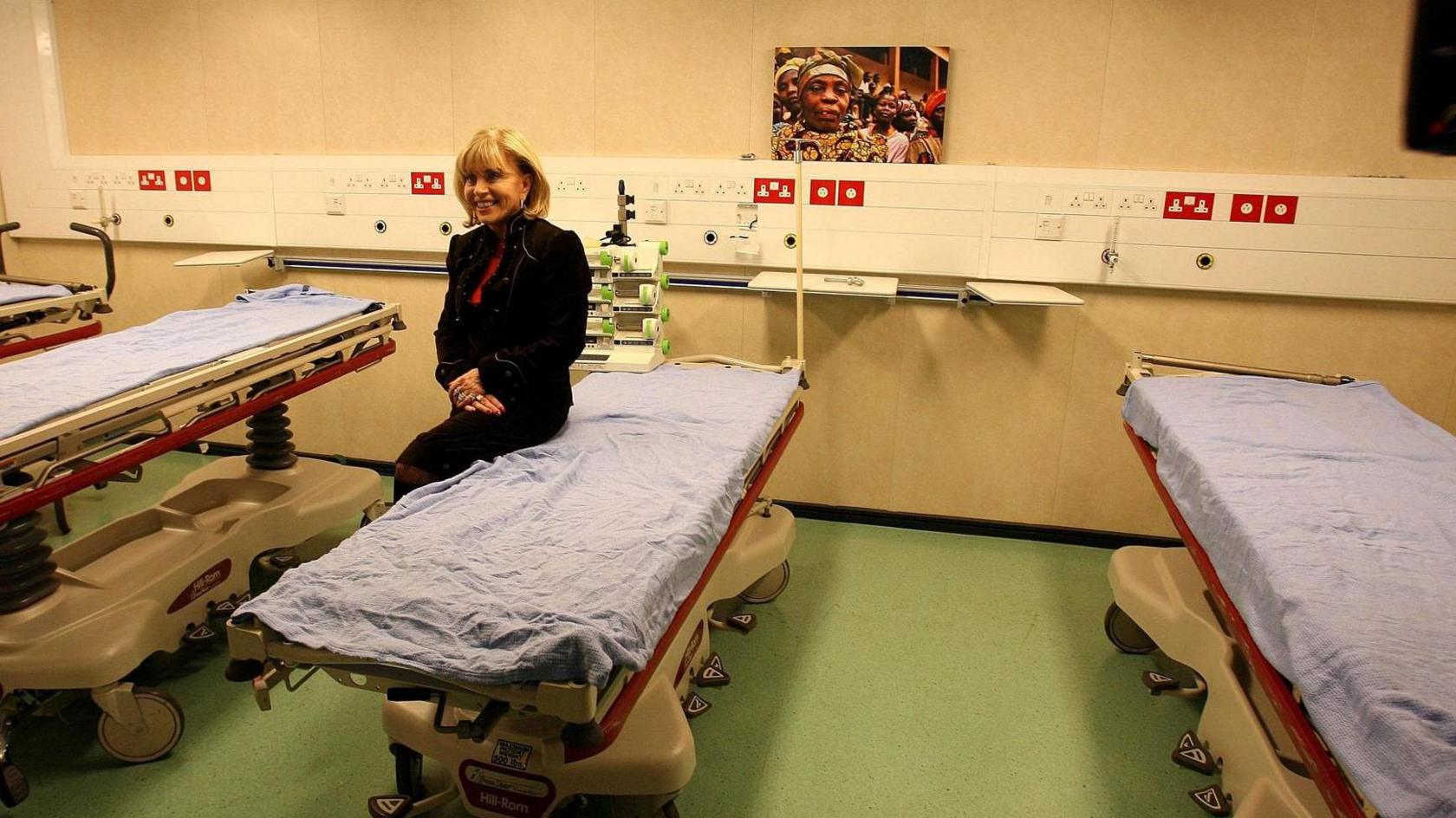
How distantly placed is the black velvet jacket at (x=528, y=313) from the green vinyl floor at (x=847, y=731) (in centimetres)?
102

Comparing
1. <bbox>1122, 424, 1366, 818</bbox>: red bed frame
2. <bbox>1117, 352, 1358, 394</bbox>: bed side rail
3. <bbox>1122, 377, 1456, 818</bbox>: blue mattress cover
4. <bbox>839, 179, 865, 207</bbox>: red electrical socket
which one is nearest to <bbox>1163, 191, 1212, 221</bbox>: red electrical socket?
<bbox>1117, 352, 1358, 394</bbox>: bed side rail

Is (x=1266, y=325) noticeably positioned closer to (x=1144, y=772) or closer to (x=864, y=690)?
(x=1144, y=772)

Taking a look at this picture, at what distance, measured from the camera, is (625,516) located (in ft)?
6.25

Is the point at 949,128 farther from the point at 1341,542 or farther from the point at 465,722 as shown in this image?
the point at 465,722

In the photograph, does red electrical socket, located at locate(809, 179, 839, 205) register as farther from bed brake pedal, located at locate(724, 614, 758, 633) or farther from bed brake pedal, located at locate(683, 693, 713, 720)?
bed brake pedal, located at locate(683, 693, 713, 720)

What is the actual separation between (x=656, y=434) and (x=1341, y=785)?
1681 millimetres

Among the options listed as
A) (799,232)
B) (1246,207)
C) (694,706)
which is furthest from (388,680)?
(1246,207)

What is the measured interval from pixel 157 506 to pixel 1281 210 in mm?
4116

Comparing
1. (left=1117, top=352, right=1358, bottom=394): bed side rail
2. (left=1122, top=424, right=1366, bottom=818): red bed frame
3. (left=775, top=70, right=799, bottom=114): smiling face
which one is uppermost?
(left=775, top=70, right=799, bottom=114): smiling face

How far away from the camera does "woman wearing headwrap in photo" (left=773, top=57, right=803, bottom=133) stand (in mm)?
3520

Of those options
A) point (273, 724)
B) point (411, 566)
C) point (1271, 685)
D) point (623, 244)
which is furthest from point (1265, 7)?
point (273, 724)

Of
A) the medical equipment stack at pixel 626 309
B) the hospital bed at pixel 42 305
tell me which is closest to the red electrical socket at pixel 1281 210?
the medical equipment stack at pixel 626 309

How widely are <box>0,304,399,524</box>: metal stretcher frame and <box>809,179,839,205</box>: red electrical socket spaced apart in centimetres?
179

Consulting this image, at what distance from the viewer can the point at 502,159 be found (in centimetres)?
A: 264
